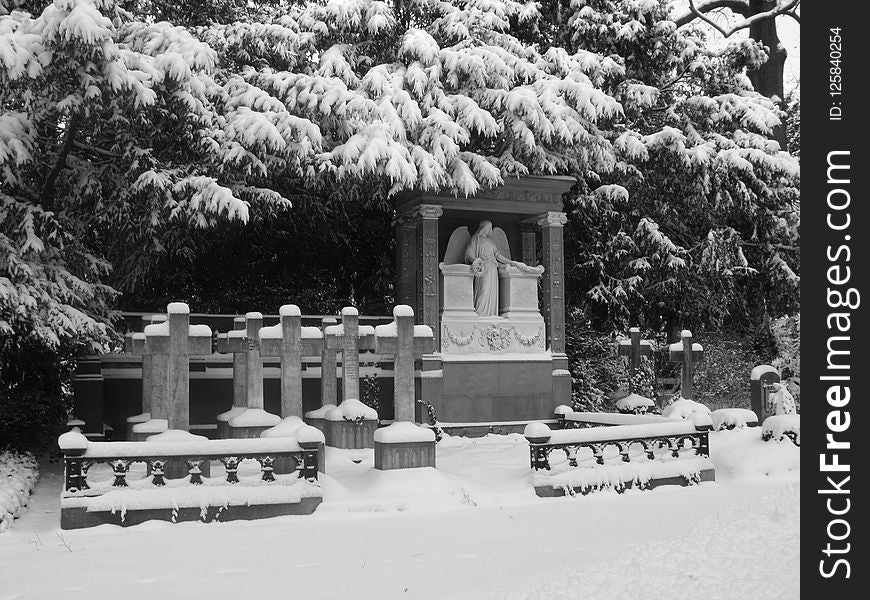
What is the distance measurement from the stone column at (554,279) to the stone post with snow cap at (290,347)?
7.09 metres

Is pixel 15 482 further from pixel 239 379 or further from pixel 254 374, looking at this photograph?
pixel 239 379

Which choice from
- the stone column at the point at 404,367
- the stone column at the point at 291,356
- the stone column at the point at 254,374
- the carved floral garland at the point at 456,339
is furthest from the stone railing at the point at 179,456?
the carved floral garland at the point at 456,339

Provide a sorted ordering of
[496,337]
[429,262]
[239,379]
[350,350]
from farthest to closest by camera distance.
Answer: [496,337]
[429,262]
[239,379]
[350,350]

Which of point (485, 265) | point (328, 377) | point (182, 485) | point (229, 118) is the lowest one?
point (182, 485)

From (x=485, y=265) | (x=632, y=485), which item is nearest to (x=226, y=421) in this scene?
(x=632, y=485)

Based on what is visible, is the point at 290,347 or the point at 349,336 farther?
the point at 349,336

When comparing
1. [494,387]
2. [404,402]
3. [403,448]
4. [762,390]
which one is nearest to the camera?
[403,448]

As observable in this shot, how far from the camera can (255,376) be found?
409 inches

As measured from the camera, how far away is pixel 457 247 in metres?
16.7

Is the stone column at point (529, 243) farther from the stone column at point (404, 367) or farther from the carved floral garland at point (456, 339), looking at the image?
the stone column at point (404, 367)

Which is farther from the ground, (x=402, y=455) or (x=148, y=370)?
(x=148, y=370)

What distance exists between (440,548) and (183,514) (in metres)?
2.52

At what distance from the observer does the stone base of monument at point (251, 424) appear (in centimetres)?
1011
